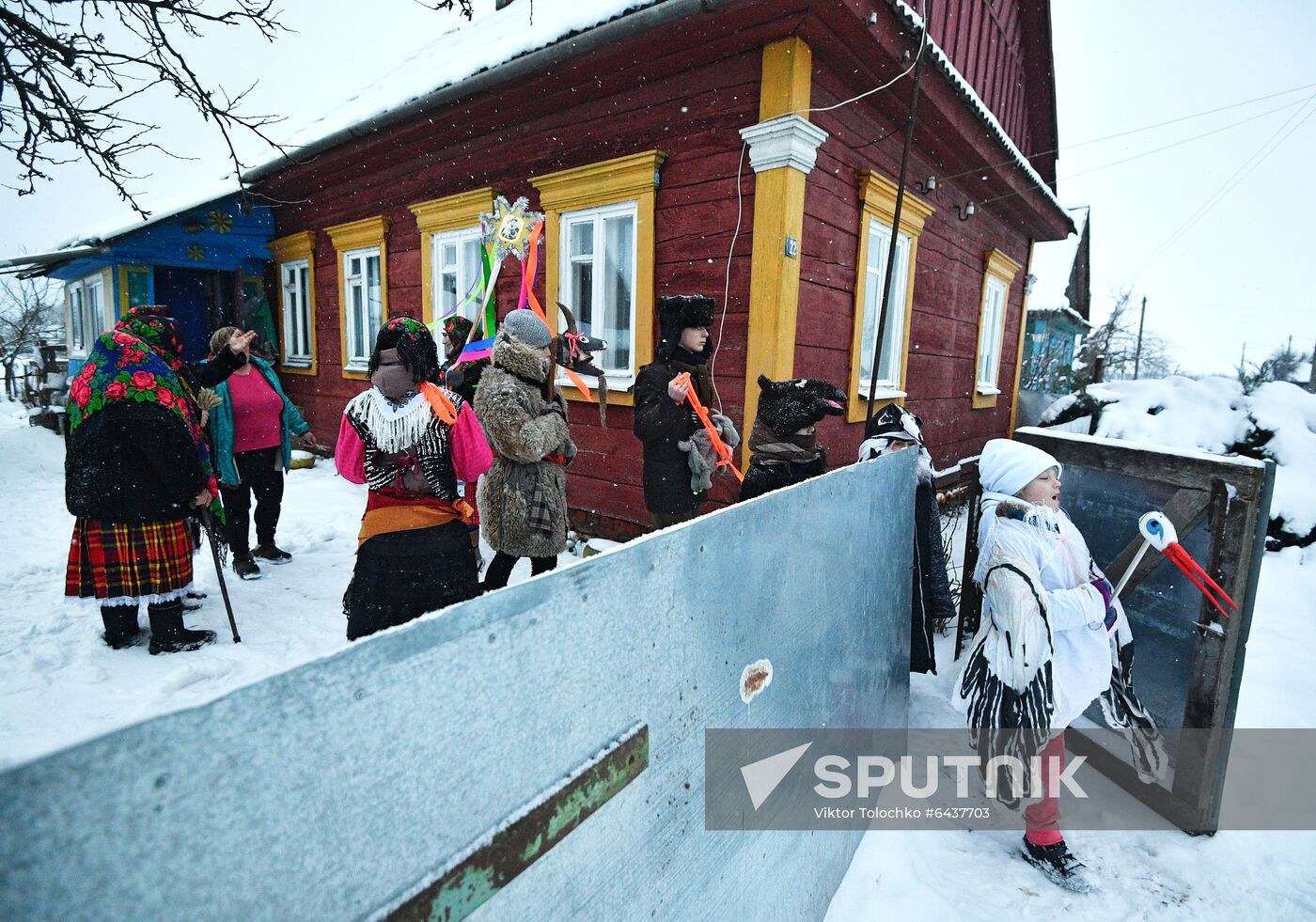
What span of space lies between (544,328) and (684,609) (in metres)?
2.07

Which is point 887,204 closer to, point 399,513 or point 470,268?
point 470,268

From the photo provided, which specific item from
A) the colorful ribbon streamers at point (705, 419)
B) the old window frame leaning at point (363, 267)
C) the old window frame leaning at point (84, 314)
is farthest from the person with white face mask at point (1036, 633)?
the old window frame leaning at point (84, 314)

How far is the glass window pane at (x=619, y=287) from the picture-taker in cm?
500

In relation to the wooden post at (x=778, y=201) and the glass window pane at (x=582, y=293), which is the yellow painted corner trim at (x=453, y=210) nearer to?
the glass window pane at (x=582, y=293)

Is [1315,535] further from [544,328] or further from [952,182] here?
[544,328]

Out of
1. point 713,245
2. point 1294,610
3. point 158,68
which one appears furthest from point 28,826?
point 1294,610

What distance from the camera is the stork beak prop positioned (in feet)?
6.87

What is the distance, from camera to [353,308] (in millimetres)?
7965

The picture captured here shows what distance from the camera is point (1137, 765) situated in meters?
2.43

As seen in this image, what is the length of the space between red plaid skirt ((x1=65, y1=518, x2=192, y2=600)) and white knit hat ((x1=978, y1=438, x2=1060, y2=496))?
3606 millimetres

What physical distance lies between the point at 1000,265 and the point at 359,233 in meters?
8.34

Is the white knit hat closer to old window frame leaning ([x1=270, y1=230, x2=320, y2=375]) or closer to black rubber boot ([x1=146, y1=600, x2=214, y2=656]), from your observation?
black rubber boot ([x1=146, y1=600, x2=214, y2=656])

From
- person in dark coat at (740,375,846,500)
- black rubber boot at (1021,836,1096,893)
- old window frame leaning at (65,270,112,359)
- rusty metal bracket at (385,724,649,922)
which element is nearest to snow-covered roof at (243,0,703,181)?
person in dark coat at (740,375,846,500)

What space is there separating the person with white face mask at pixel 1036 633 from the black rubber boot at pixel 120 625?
3.85m
